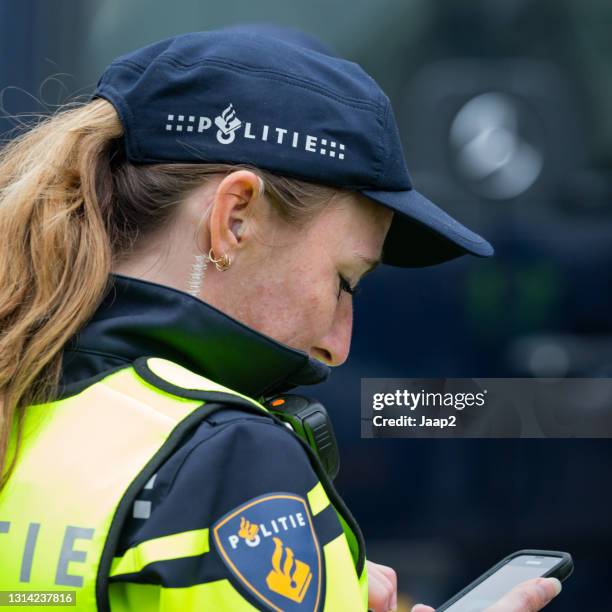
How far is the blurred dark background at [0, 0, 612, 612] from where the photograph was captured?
2.23m

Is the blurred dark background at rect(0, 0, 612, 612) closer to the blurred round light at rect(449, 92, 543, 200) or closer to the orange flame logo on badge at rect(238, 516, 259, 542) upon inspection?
the blurred round light at rect(449, 92, 543, 200)

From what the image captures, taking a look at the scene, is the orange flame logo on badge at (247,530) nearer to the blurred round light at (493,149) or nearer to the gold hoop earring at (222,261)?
the gold hoop earring at (222,261)

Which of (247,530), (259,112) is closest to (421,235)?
(259,112)

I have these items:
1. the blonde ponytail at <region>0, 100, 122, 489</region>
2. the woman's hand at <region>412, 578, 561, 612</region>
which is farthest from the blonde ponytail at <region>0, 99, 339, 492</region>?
the woman's hand at <region>412, 578, 561, 612</region>

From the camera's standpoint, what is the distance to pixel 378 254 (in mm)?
1304

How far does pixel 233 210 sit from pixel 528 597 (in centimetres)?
54

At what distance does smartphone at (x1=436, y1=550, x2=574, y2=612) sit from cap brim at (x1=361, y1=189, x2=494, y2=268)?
44 cm

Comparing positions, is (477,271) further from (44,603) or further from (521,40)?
(44,603)

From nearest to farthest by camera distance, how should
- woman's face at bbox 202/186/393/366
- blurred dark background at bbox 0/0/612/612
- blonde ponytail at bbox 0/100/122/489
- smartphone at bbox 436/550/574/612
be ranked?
blonde ponytail at bbox 0/100/122/489 → woman's face at bbox 202/186/393/366 → smartphone at bbox 436/550/574/612 → blurred dark background at bbox 0/0/612/612

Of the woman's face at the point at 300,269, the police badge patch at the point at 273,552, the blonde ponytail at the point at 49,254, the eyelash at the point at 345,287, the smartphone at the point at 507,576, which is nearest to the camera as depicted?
the police badge patch at the point at 273,552

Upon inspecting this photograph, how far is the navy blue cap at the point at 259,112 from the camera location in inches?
45.3

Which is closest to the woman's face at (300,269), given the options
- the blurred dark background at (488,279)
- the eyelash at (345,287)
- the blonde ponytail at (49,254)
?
the eyelash at (345,287)

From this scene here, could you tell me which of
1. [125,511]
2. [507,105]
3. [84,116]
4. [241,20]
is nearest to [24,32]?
[241,20]

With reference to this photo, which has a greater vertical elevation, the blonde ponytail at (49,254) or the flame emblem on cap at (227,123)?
the flame emblem on cap at (227,123)
